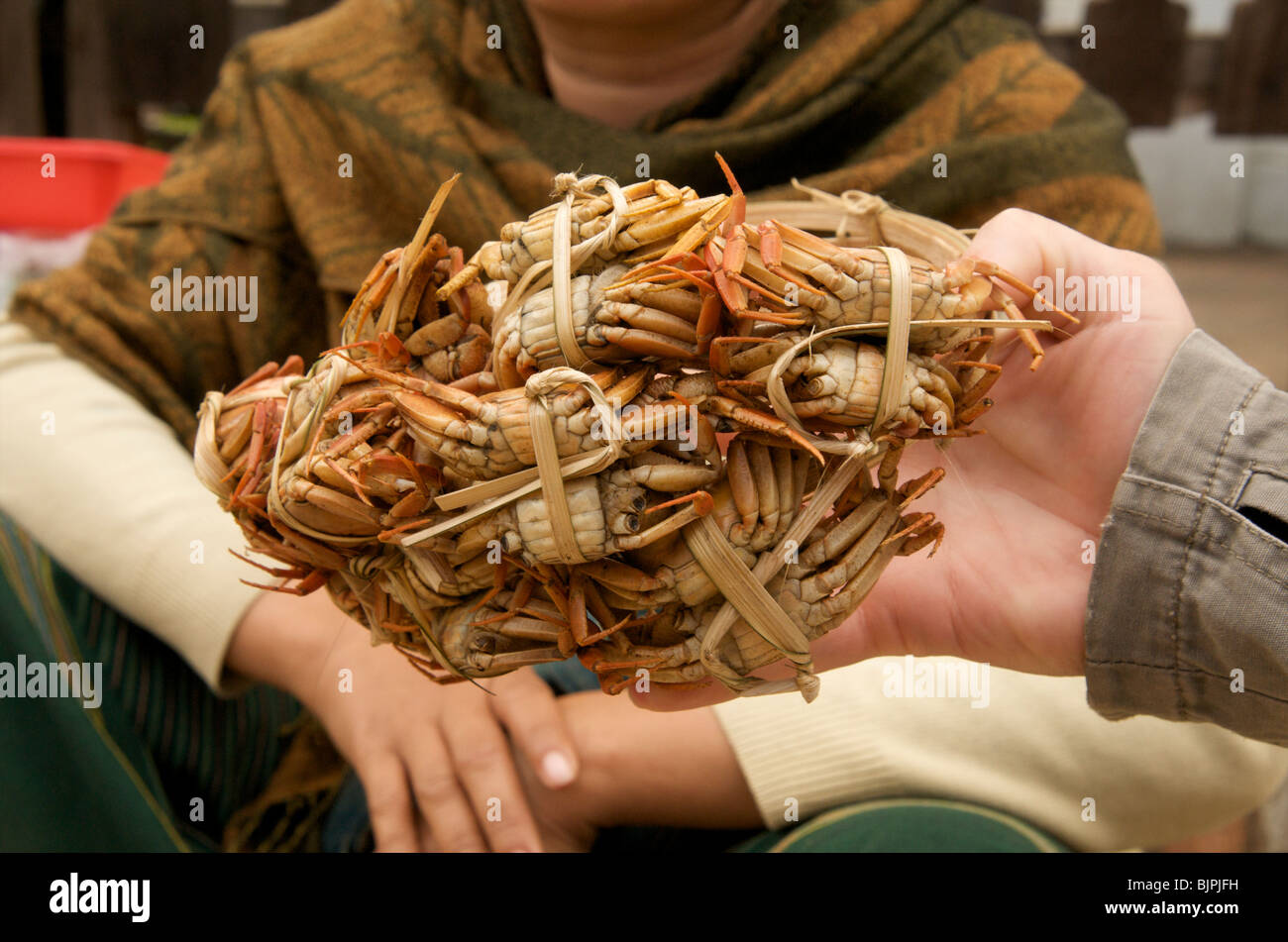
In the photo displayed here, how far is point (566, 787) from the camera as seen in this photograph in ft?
1.76

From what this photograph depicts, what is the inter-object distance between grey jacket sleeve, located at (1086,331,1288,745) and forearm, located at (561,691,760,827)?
0.69ft

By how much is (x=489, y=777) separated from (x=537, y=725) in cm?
4

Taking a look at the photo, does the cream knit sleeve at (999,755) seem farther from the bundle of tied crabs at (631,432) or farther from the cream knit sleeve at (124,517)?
the cream knit sleeve at (124,517)

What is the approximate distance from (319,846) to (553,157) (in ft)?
1.50

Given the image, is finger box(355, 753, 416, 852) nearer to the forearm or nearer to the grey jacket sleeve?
the forearm

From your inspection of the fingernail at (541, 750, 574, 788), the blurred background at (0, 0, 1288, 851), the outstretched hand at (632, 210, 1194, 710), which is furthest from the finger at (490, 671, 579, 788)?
the blurred background at (0, 0, 1288, 851)

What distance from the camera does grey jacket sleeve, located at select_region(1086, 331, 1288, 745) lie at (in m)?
0.35

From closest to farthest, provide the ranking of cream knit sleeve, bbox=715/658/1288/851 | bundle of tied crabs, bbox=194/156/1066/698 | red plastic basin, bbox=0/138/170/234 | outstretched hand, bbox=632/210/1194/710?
bundle of tied crabs, bbox=194/156/1066/698
outstretched hand, bbox=632/210/1194/710
cream knit sleeve, bbox=715/658/1288/851
red plastic basin, bbox=0/138/170/234

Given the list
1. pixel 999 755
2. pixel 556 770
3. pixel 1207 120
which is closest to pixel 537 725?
pixel 556 770

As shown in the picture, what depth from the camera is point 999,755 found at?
512mm

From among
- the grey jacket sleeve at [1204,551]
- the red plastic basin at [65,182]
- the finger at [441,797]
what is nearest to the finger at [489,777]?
the finger at [441,797]

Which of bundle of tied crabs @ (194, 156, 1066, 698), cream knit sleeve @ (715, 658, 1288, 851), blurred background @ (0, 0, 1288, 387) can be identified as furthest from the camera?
blurred background @ (0, 0, 1288, 387)

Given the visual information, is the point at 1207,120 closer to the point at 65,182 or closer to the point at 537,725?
the point at 537,725
